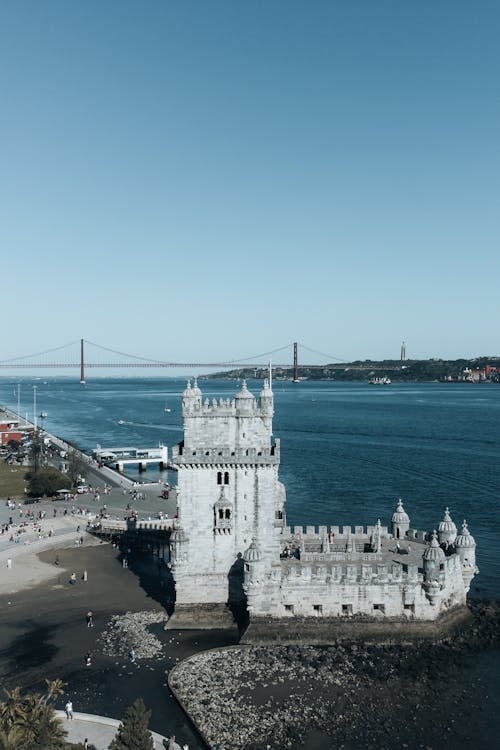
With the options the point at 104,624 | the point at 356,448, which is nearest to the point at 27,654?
the point at 104,624

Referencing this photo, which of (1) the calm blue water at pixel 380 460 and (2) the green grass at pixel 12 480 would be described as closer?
(1) the calm blue water at pixel 380 460

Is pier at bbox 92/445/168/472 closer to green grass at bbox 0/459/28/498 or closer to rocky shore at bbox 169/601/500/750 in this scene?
green grass at bbox 0/459/28/498

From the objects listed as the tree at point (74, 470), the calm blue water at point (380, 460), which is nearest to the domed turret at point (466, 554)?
the calm blue water at point (380, 460)

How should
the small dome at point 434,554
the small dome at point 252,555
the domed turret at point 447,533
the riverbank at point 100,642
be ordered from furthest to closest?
the domed turret at point 447,533, the small dome at point 252,555, the small dome at point 434,554, the riverbank at point 100,642

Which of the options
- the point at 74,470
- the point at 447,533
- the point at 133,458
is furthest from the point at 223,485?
the point at 133,458

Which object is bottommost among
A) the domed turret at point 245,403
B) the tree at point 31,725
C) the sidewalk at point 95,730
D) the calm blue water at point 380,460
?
the sidewalk at point 95,730

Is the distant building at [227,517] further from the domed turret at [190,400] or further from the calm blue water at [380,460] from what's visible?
the calm blue water at [380,460]

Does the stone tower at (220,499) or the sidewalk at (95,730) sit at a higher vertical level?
the stone tower at (220,499)
